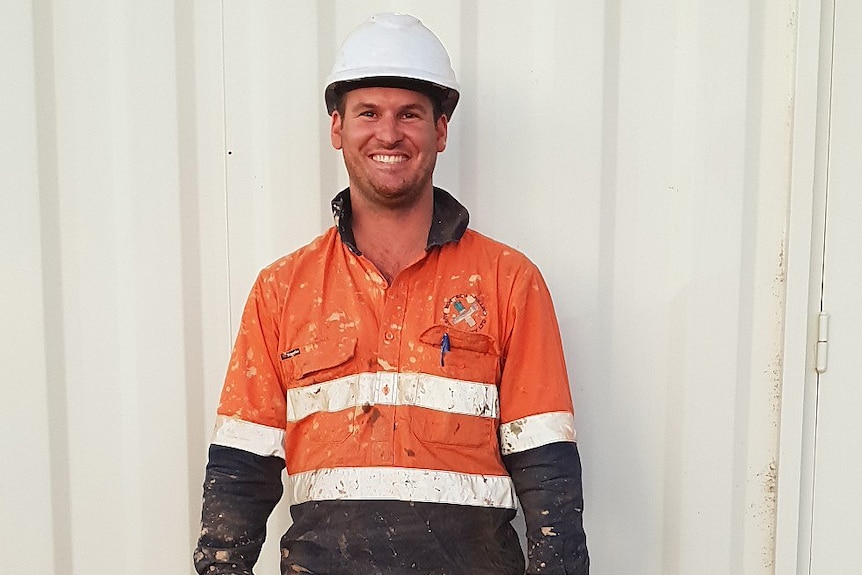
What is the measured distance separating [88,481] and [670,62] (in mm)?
1750

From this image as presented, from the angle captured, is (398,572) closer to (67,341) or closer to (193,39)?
(67,341)

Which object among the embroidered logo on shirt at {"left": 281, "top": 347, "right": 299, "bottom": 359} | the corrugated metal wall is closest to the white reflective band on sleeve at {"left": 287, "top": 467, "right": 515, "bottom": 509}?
the embroidered logo on shirt at {"left": 281, "top": 347, "right": 299, "bottom": 359}

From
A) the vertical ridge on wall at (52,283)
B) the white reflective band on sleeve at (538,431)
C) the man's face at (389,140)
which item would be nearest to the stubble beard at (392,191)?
the man's face at (389,140)

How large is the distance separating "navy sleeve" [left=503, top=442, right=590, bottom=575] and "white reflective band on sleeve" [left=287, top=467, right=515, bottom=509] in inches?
2.6

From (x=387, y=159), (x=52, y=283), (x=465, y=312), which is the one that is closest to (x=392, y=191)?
(x=387, y=159)

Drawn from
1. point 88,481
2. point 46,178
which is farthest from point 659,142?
point 88,481

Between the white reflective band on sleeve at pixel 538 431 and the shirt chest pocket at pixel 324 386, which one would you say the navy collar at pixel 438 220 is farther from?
the white reflective band on sleeve at pixel 538 431

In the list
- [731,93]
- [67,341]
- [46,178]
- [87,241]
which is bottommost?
[67,341]

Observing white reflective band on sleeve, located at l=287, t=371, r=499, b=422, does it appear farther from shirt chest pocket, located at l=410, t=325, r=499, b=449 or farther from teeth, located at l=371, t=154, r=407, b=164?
teeth, located at l=371, t=154, r=407, b=164

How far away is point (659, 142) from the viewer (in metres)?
1.91

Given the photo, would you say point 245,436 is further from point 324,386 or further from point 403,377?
point 403,377

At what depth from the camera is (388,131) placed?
1.58 metres

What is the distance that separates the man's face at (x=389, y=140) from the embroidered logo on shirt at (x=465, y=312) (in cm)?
24

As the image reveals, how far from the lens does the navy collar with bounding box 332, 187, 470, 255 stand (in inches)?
65.0
